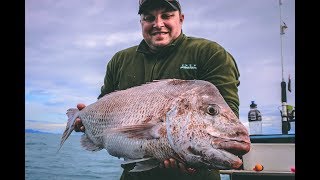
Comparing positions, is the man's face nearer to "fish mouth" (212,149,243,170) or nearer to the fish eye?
the fish eye

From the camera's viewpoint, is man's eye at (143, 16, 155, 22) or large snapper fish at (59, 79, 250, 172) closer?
large snapper fish at (59, 79, 250, 172)

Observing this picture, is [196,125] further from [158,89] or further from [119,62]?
[119,62]

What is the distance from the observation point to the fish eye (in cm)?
184

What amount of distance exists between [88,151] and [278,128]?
3.86 feet

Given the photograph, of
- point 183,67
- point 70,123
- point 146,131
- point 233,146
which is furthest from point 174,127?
point 70,123

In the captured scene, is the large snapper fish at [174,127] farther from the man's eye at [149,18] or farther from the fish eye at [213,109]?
the man's eye at [149,18]

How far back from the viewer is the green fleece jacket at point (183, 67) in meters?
2.08

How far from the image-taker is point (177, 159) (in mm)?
1877

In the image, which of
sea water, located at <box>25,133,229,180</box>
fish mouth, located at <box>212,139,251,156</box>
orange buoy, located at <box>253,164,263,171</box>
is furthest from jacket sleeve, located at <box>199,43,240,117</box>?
sea water, located at <box>25,133,229,180</box>

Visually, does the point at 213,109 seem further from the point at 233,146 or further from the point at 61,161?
the point at 61,161

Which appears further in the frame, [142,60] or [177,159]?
[142,60]

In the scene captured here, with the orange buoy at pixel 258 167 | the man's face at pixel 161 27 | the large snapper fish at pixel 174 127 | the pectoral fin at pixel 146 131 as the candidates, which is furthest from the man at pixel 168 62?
the orange buoy at pixel 258 167
